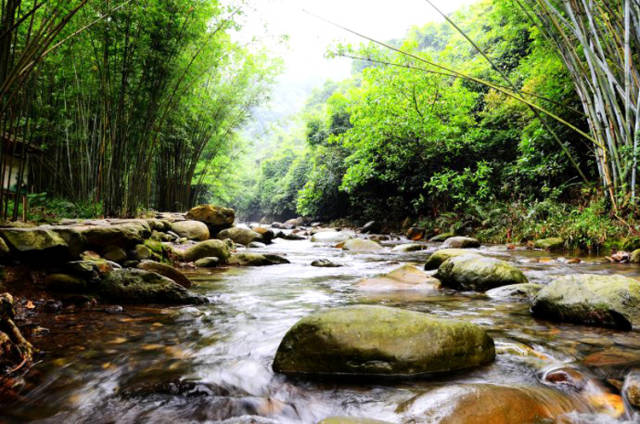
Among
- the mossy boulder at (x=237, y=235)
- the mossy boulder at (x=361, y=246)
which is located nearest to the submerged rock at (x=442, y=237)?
the mossy boulder at (x=361, y=246)

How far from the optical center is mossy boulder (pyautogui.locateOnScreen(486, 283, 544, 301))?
10.8ft

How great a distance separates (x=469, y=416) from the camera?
1.30m

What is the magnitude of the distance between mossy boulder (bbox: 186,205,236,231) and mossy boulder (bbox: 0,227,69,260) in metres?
6.65

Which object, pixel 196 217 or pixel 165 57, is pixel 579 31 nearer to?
pixel 165 57

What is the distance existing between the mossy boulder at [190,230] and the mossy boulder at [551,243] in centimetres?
722

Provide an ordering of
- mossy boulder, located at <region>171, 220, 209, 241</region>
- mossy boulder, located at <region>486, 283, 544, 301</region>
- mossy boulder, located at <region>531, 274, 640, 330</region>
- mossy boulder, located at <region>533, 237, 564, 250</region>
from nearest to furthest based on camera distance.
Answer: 1. mossy boulder, located at <region>531, 274, 640, 330</region>
2. mossy boulder, located at <region>486, 283, 544, 301</region>
3. mossy boulder, located at <region>533, 237, 564, 250</region>
4. mossy boulder, located at <region>171, 220, 209, 241</region>

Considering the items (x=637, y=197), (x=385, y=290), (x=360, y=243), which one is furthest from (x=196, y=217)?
(x=637, y=197)

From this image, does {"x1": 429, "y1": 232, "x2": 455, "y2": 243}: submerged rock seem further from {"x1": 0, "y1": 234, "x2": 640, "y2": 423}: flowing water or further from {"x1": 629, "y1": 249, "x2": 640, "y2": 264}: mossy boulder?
{"x1": 0, "y1": 234, "x2": 640, "y2": 423}: flowing water

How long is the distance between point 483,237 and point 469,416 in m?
9.03

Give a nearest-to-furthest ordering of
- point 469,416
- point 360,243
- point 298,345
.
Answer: point 469,416 < point 298,345 < point 360,243

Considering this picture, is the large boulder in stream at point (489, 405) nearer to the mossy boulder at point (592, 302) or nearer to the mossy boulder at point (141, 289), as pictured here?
the mossy boulder at point (592, 302)

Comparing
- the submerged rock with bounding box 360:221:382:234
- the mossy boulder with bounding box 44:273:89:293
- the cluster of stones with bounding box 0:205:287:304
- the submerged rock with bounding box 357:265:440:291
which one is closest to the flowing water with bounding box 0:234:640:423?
the cluster of stones with bounding box 0:205:287:304

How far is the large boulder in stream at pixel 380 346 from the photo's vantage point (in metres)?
1.72

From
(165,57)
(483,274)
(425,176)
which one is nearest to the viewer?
(483,274)
